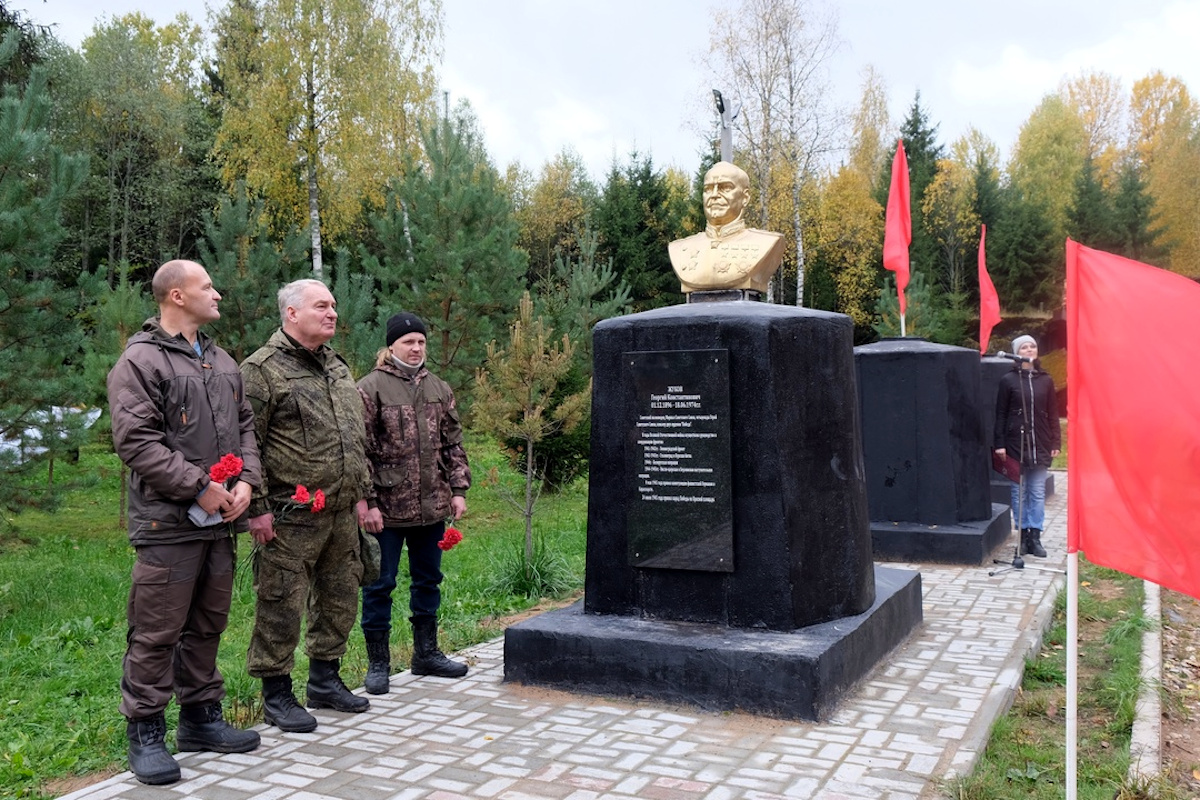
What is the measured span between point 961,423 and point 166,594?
6.93 metres

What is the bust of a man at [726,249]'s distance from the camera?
560 centimetres

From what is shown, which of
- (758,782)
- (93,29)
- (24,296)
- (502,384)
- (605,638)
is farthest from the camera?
(93,29)

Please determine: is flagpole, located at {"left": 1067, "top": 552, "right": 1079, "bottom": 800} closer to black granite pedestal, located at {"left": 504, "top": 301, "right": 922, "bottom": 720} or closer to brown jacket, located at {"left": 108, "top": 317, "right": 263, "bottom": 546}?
black granite pedestal, located at {"left": 504, "top": 301, "right": 922, "bottom": 720}

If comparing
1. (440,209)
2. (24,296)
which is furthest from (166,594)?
(440,209)

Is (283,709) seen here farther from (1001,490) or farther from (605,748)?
(1001,490)

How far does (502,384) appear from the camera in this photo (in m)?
8.41

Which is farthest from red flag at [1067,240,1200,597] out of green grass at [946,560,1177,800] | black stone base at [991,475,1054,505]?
black stone base at [991,475,1054,505]

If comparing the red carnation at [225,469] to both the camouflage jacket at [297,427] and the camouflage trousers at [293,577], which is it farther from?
the camouflage trousers at [293,577]

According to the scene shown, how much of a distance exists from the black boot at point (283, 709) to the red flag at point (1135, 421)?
3.12 m

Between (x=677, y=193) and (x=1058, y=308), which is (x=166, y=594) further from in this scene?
(x=1058, y=308)

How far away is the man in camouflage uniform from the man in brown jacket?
0.21 meters

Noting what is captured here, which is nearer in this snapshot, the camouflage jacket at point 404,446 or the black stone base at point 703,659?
the black stone base at point 703,659

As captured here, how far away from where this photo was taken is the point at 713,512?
5039mm

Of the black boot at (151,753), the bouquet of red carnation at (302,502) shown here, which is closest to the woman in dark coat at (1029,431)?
the bouquet of red carnation at (302,502)
